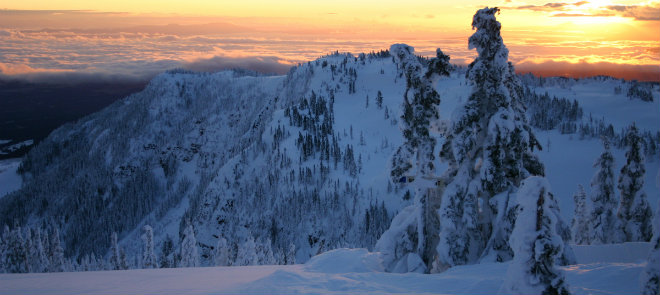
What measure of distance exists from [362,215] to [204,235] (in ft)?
179

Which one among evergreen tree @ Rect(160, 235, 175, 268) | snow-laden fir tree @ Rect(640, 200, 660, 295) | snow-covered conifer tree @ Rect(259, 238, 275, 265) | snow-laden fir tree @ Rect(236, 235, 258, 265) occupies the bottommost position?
evergreen tree @ Rect(160, 235, 175, 268)

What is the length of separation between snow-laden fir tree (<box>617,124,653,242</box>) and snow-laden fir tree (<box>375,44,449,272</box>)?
15.9m

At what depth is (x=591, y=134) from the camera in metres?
102

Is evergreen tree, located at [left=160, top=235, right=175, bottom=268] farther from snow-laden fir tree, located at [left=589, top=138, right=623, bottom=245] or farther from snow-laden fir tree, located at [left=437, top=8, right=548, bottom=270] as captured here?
snow-laden fir tree, located at [left=589, top=138, right=623, bottom=245]

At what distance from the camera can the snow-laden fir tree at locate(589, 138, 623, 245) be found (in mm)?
31062

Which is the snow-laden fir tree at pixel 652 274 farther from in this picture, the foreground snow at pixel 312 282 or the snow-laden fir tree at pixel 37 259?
the snow-laden fir tree at pixel 37 259

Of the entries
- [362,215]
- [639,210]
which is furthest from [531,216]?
[362,215]

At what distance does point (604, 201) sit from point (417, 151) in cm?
2043

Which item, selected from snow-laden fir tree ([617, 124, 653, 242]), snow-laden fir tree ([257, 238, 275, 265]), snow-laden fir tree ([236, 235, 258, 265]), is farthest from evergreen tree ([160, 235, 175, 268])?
snow-laden fir tree ([617, 124, 653, 242])

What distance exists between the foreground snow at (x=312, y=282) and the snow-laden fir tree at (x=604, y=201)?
18.9 m

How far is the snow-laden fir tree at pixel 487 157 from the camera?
17.7m

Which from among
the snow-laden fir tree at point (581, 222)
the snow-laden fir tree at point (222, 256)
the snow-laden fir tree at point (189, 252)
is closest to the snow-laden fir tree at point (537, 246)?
the snow-laden fir tree at point (581, 222)

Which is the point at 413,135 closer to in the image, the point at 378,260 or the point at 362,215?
the point at 378,260

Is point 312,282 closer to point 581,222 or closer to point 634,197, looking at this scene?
point 634,197
